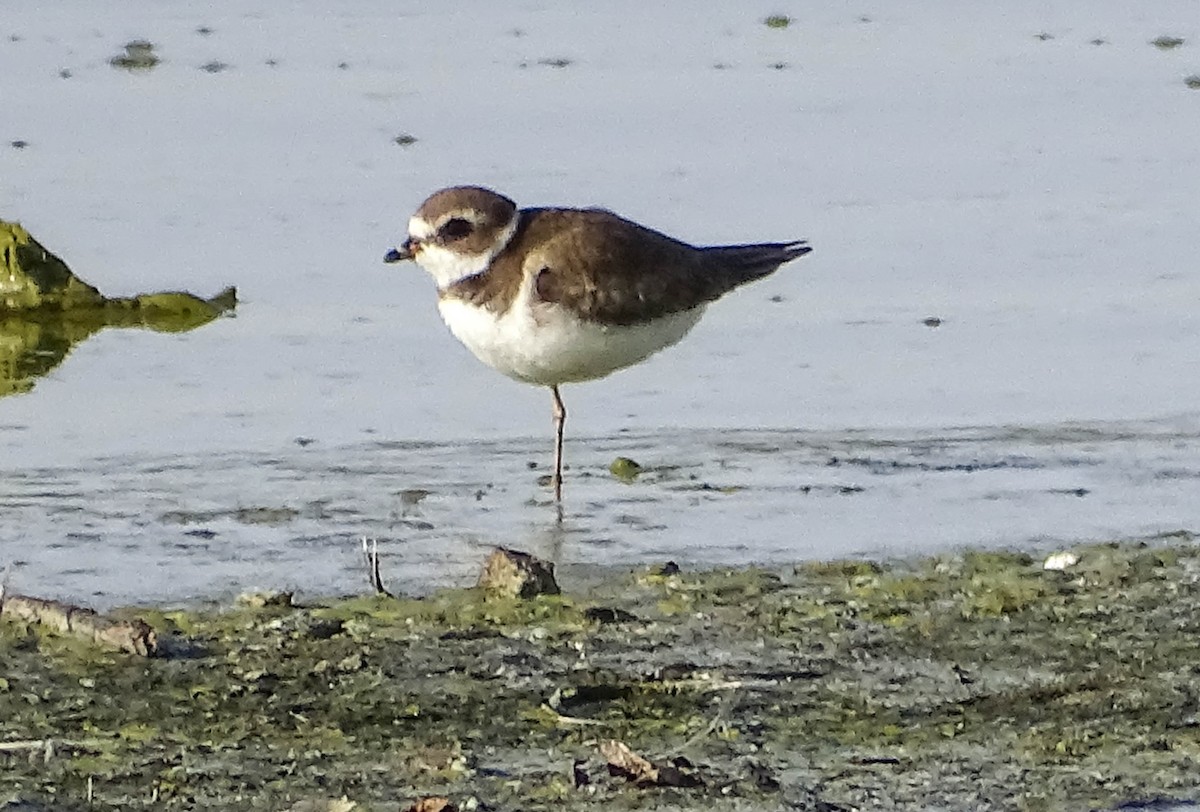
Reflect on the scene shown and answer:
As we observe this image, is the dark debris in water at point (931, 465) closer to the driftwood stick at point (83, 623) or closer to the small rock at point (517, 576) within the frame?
the small rock at point (517, 576)

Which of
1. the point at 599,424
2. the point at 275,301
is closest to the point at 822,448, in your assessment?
the point at 599,424

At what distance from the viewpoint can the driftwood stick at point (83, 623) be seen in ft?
13.7

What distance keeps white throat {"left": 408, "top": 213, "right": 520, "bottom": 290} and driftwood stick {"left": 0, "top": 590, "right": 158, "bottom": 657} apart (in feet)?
6.95

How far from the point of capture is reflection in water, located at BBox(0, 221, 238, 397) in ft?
24.2

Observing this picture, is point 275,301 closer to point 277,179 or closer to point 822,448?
point 277,179

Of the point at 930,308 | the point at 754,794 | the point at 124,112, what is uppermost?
the point at 124,112

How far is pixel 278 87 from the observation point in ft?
33.8

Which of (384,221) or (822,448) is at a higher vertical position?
(384,221)

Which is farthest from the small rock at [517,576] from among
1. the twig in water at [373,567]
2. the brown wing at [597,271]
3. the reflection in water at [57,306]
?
the reflection in water at [57,306]

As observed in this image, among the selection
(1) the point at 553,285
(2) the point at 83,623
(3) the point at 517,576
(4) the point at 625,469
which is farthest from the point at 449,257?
(2) the point at 83,623

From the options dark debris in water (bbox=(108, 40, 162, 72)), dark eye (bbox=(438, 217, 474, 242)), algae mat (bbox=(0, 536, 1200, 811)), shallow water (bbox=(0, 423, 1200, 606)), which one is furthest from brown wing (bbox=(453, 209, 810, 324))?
dark debris in water (bbox=(108, 40, 162, 72))

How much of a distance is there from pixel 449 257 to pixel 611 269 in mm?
410

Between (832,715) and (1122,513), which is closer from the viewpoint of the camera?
(832,715)

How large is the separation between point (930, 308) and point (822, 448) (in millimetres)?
1454
